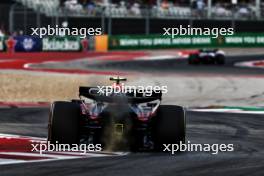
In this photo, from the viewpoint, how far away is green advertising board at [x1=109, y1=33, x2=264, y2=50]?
49688mm

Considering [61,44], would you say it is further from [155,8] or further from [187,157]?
[187,157]

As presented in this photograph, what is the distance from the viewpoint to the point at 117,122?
10.5 metres

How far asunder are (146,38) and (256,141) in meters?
37.8

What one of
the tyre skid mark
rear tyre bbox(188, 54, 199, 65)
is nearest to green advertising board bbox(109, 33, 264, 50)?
rear tyre bbox(188, 54, 199, 65)

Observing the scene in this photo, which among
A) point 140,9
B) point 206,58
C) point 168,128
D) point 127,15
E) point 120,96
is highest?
point 120,96

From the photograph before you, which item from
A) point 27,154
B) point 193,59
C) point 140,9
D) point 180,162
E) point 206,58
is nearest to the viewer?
point 180,162

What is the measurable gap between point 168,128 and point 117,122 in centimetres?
74

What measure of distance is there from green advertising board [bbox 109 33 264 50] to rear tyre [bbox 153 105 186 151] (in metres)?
38.1

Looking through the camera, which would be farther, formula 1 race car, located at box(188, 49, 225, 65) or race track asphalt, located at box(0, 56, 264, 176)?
formula 1 race car, located at box(188, 49, 225, 65)

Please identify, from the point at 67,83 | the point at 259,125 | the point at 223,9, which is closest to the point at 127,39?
the point at 223,9

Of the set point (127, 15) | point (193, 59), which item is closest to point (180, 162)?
point (193, 59)

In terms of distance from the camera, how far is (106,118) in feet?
34.6

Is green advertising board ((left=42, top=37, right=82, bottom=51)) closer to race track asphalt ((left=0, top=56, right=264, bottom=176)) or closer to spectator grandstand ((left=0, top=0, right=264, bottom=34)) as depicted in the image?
spectator grandstand ((left=0, top=0, right=264, bottom=34))

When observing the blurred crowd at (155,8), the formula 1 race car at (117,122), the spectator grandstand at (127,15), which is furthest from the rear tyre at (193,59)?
the formula 1 race car at (117,122)
